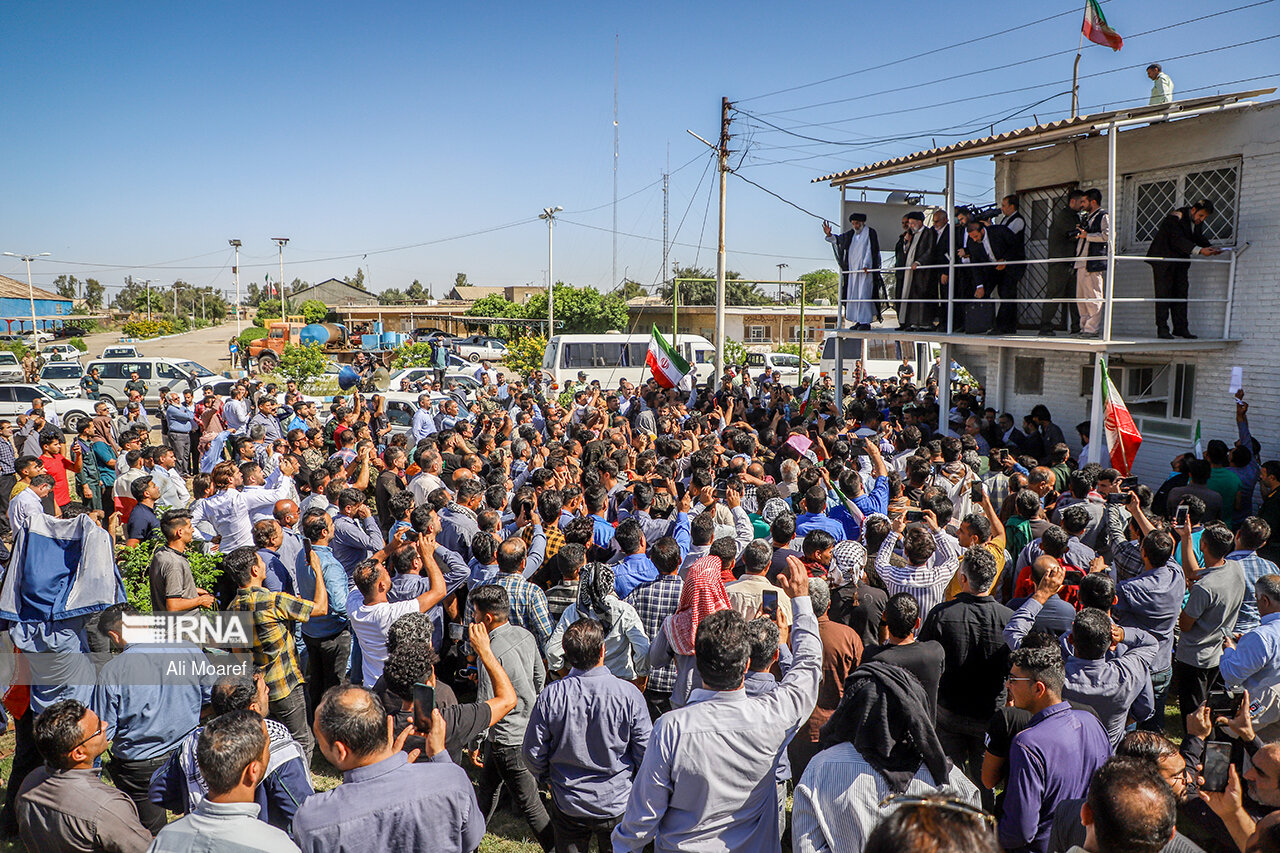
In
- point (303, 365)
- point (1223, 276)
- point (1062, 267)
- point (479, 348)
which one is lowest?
point (303, 365)

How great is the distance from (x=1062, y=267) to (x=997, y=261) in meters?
0.78

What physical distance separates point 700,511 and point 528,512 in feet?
4.73

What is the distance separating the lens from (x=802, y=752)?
15.0 ft

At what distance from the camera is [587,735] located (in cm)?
372

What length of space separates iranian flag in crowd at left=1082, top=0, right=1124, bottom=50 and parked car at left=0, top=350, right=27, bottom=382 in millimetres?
28897

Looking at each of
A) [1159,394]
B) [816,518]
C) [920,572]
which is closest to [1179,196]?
[1159,394]

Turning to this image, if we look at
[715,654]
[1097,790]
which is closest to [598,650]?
[715,654]

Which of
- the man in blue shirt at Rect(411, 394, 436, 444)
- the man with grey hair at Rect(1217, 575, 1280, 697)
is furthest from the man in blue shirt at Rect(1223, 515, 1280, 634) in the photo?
the man in blue shirt at Rect(411, 394, 436, 444)

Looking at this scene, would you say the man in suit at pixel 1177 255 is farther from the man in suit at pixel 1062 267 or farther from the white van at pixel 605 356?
the white van at pixel 605 356

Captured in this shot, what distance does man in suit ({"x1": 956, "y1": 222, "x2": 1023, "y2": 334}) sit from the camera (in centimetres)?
1111

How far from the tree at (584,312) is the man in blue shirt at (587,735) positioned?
4345 cm

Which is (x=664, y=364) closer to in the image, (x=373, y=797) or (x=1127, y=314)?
(x=1127, y=314)

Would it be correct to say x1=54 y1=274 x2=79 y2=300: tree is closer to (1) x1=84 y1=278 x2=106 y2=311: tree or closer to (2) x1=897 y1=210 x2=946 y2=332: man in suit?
(1) x1=84 y1=278 x2=106 y2=311: tree

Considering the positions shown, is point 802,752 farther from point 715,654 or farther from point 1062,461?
point 1062,461
